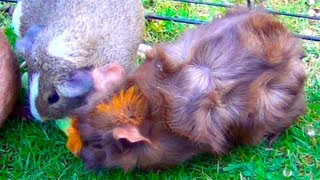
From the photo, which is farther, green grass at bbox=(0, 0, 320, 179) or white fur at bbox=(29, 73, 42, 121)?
white fur at bbox=(29, 73, 42, 121)

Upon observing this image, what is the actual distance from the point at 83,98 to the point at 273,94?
74cm

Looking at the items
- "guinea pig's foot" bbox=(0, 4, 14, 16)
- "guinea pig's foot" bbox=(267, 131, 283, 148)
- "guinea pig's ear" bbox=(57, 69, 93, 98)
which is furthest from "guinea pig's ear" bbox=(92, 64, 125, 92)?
"guinea pig's foot" bbox=(0, 4, 14, 16)

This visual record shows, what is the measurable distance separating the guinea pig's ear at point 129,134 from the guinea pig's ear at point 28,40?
70cm

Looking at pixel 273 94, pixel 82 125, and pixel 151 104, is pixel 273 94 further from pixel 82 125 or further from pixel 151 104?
pixel 82 125

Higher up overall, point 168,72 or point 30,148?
point 168,72

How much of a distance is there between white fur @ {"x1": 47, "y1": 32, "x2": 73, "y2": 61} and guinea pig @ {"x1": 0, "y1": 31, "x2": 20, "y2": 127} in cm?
15

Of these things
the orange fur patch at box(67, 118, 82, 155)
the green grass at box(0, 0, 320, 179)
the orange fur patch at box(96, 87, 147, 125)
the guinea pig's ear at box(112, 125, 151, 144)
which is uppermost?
the orange fur patch at box(96, 87, 147, 125)

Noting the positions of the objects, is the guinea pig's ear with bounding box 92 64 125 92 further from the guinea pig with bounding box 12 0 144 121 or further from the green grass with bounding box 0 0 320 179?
the green grass with bounding box 0 0 320 179

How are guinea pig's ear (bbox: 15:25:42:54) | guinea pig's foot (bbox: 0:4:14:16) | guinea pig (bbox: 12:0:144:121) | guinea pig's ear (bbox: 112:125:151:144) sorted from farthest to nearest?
1. guinea pig's foot (bbox: 0:4:14:16)
2. guinea pig's ear (bbox: 15:25:42:54)
3. guinea pig (bbox: 12:0:144:121)
4. guinea pig's ear (bbox: 112:125:151:144)

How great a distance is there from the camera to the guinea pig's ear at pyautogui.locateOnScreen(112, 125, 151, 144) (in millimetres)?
2273

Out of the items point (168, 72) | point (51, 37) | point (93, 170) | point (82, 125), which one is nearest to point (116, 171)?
point (93, 170)

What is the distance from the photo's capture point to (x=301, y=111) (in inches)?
102

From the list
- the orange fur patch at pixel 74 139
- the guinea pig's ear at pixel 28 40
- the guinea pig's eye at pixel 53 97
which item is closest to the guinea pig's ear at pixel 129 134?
the orange fur patch at pixel 74 139

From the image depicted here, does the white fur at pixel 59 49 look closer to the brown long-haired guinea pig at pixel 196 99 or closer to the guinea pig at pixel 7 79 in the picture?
the guinea pig at pixel 7 79
